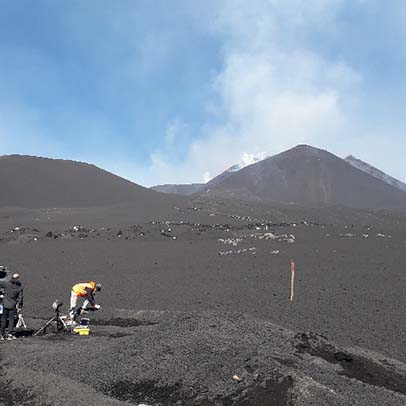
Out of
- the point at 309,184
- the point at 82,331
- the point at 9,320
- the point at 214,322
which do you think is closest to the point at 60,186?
the point at 82,331

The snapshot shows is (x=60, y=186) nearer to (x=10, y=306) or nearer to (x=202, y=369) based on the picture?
(x=10, y=306)

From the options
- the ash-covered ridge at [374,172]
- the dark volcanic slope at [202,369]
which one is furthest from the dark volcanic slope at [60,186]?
the ash-covered ridge at [374,172]

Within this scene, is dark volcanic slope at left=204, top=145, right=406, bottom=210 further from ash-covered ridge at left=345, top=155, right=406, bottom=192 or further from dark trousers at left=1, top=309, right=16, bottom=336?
dark trousers at left=1, top=309, right=16, bottom=336

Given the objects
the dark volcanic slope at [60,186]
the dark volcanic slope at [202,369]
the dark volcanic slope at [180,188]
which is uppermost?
the dark volcanic slope at [180,188]

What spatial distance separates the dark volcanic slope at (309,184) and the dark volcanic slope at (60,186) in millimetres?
33958

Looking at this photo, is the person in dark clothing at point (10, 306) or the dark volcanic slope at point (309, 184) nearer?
the person in dark clothing at point (10, 306)

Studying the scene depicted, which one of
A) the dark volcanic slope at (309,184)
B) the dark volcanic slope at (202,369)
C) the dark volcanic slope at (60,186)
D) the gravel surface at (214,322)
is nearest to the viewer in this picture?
the dark volcanic slope at (202,369)

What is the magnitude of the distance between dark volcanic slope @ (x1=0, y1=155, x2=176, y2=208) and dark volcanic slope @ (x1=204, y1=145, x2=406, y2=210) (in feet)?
111

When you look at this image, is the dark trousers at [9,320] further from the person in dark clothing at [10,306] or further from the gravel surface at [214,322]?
the gravel surface at [214,322]

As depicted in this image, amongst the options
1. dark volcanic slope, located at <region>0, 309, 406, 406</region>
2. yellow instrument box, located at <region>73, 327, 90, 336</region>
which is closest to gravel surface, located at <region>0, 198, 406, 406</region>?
dark volcanic slope, located at <region>0, 309, 406, 406</region>

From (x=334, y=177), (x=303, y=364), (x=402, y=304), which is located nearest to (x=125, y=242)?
(x=402, y=304)

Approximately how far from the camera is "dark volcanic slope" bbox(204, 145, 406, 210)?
118 m

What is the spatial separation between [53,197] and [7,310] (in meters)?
62.6

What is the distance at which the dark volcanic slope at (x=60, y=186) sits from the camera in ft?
225
